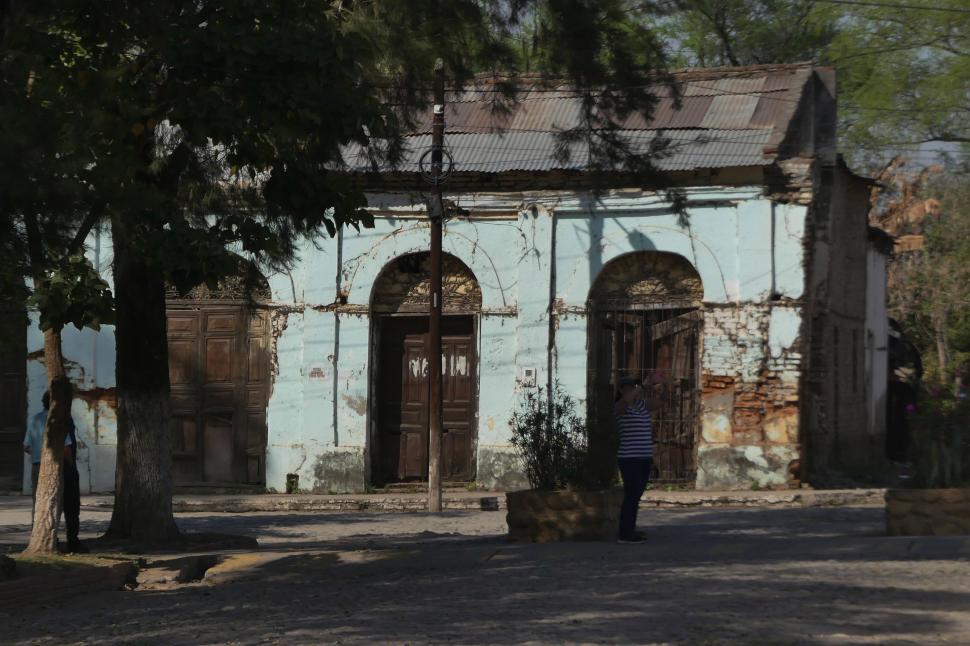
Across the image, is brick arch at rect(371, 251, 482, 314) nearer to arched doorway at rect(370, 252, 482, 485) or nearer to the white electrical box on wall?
arched doorway at rect(370, 252, 482, 485)

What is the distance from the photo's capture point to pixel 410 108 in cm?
1227

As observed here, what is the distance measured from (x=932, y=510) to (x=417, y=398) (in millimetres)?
10828

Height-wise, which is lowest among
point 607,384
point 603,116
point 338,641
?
point 338,641

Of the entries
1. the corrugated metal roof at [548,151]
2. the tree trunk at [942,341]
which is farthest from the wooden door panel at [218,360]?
the tree trunk at [942,341]

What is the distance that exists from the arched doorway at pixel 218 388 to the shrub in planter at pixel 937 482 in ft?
36.2

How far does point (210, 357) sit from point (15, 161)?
14.8 m

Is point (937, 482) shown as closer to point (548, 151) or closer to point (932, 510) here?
point (932, 510)

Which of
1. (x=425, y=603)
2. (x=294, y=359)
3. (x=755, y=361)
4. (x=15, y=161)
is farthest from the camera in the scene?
(x=294, y=359)

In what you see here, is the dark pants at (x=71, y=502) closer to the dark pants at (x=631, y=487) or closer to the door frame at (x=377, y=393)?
the dark pants at (x=631, y=487)

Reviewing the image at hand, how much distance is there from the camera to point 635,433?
471 inches

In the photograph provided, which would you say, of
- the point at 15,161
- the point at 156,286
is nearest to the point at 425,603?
the point at 15,161

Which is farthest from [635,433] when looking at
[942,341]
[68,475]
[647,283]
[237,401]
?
[942,341]

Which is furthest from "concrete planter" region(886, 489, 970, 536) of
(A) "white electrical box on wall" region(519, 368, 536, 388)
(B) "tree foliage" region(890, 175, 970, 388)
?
(B) "tree foliage" region(890, 175, 970, 388)

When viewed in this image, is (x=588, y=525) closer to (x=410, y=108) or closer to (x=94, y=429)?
(x=410, y=108)
